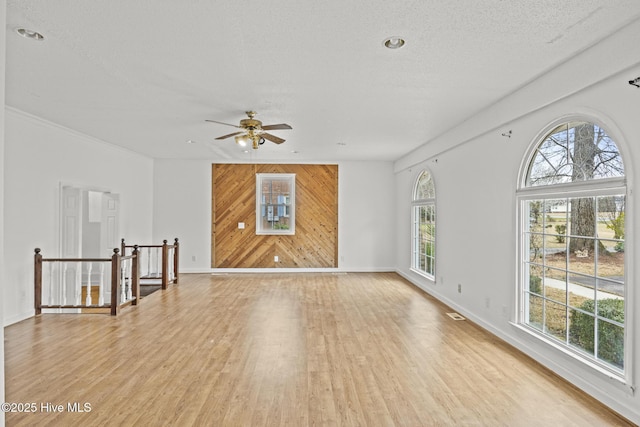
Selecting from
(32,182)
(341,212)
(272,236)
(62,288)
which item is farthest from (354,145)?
(62,288)

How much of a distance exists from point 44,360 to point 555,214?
198 inches

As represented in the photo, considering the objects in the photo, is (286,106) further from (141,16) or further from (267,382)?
(267,382)

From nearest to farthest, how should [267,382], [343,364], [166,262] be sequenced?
[267,382] → [343,364] → [166,262]

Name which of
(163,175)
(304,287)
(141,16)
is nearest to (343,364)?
(141,16)

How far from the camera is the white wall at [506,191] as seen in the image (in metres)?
2.55

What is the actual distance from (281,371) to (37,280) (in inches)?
150

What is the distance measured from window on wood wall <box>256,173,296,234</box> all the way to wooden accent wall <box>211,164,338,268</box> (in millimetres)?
121

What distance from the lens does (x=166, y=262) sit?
7043 millimetres

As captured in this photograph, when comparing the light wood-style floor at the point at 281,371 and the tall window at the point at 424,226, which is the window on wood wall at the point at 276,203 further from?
the light wood-style floor at the point at 281,371

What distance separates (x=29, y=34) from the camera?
268 centimetres

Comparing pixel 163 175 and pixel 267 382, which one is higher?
pixel 163 175

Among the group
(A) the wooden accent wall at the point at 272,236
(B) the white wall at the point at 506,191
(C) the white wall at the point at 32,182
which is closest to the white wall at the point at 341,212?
(A) the wooden accent wall at the point at 272,236

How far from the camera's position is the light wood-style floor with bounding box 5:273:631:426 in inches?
102

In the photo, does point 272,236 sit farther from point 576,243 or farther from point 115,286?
point 576,243
